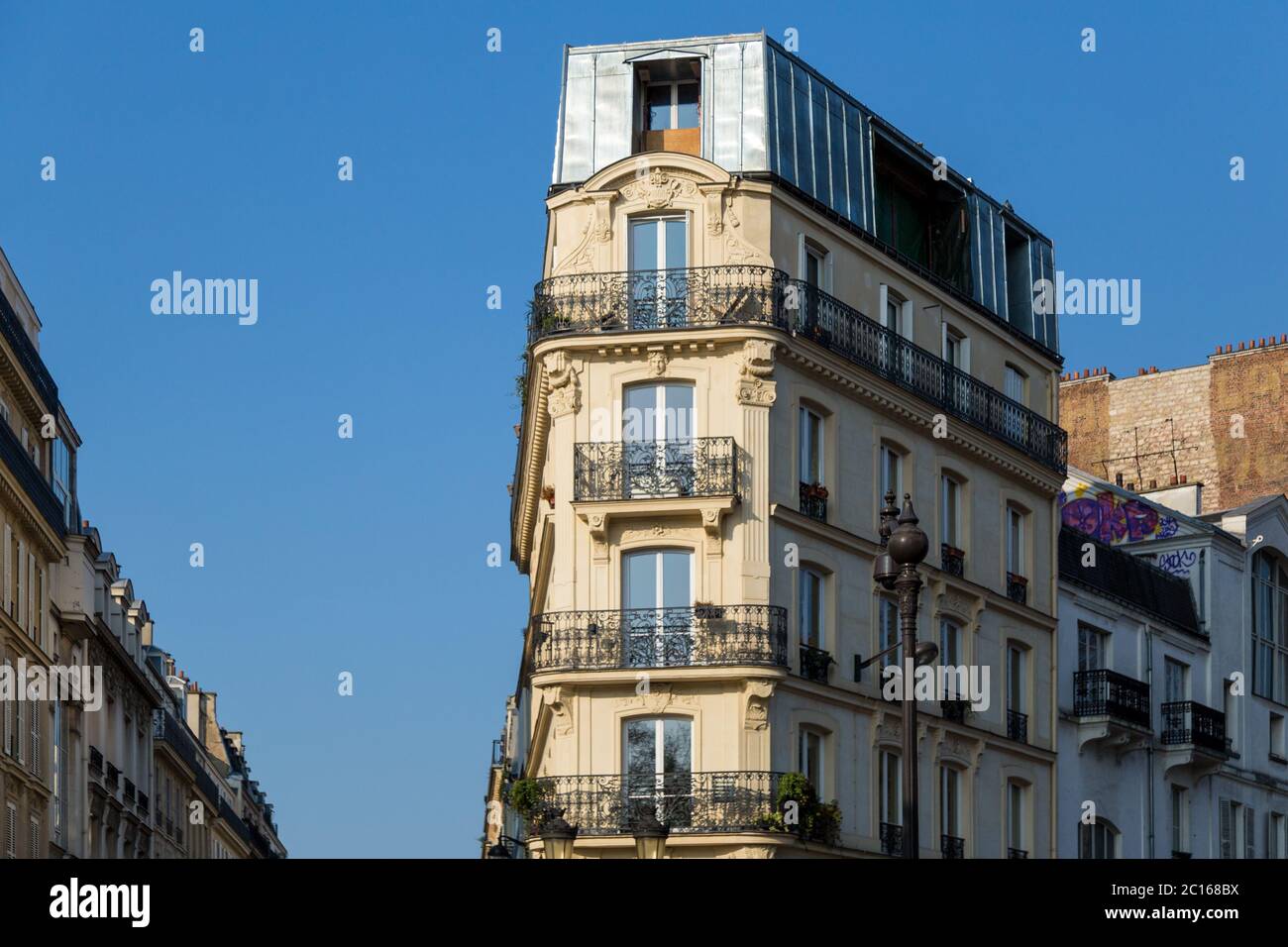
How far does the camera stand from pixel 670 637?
34.7 m

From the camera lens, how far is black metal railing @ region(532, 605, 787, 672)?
113ft

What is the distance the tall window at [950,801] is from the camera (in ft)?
126

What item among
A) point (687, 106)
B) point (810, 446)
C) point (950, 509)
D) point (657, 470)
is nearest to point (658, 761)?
point (657, 470)

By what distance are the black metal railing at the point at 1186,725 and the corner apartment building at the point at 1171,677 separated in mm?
28

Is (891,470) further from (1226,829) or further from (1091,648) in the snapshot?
(1226,829)

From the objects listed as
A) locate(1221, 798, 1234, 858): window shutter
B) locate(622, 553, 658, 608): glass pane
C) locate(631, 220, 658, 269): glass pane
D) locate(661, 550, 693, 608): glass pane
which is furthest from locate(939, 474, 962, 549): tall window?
locate(1221, 798, 1234, 858): window shutter

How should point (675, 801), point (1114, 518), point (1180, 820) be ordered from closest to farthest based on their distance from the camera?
point (675, 801)
point (1180, 820)
point (1114, 518)

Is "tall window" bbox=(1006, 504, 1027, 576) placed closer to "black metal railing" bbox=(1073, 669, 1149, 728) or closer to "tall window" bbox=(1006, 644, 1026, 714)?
"tall window" bbox=(1006, 644, 1026, 714)

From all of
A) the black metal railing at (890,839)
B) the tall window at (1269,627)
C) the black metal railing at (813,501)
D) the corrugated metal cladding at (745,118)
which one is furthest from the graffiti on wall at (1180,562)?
the black metal railing at (813,501)

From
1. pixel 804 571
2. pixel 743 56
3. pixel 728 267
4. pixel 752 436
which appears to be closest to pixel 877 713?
pixel 804 571

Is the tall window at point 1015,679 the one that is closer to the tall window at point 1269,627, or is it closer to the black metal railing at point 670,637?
the black metal railing at point 670,637

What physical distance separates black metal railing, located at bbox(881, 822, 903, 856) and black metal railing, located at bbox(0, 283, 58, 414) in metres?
20.4

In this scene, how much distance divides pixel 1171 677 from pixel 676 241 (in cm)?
1599
